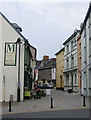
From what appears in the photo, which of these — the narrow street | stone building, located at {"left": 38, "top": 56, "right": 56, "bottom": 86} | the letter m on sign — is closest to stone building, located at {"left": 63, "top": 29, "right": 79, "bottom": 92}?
the letter m on sign

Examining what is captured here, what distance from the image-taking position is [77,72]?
119 ft

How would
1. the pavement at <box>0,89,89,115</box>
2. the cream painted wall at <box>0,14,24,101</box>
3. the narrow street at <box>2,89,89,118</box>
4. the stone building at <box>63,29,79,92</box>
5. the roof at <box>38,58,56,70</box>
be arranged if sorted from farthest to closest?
1. the roof at <box>38,58,56,70</box>
2. the stone building at <box>63,29,79,92</box>
3. the cream painted wall at <box>0,14,24,101</box>
4. the pavement at <box>0,89,89,115</box>
5. the narrow street at <box>2,89,89,118</box>

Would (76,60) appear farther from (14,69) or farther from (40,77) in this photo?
(40,77)

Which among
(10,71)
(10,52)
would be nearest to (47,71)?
(10,52)

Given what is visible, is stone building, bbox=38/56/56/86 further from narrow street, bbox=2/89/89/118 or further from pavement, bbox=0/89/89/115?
narrow street, bbox=2/89/89/118

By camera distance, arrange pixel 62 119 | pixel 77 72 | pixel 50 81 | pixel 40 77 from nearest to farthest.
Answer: pixel 62 119
pixel 77 72
pixel 50 81
pixel 40 77

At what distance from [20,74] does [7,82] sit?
53.9 inches

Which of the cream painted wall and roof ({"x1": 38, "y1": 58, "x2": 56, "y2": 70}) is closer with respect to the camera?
the cream painted wall

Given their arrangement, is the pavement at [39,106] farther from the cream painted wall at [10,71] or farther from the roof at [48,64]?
the roof at [48,64]

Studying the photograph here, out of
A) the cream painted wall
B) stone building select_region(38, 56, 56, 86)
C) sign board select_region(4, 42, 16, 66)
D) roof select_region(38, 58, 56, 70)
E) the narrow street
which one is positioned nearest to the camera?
the narrow street

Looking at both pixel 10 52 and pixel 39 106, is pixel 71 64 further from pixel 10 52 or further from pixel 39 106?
pixel 39 106

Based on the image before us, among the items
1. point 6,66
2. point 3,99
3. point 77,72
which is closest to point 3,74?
point 6,66

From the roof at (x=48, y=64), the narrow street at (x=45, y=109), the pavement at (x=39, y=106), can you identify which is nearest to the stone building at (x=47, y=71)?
the roof at (x=48, y=64)

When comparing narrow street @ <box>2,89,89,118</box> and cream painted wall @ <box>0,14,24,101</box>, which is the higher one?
cream painted wall @ <box>0,14,24,101</box>
